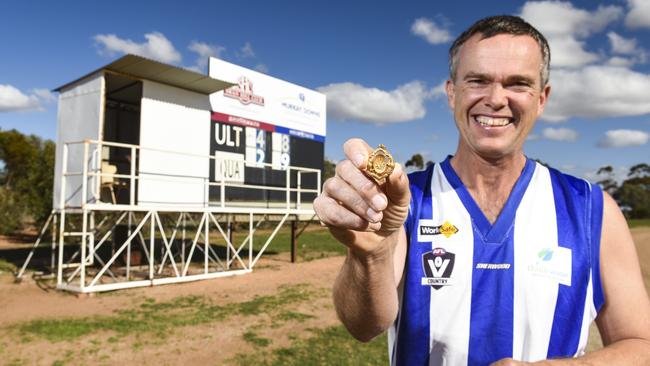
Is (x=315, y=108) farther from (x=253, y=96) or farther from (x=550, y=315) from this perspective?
(x=550, y=315)

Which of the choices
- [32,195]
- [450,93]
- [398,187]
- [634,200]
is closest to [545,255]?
[450,93]

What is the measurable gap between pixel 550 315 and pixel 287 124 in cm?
1646

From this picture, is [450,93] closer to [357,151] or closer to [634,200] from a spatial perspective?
[357,151]

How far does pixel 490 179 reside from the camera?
2.15 metres

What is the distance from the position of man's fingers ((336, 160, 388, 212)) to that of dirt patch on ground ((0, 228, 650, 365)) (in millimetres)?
5950

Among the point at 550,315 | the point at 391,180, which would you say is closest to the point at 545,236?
the point at 550,315

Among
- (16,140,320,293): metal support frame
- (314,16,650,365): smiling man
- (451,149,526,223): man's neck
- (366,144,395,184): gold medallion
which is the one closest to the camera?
(366,144,395,184): gold medallion

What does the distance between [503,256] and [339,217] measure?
37.5 inches

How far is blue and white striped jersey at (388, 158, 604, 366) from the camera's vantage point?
6.27 ft

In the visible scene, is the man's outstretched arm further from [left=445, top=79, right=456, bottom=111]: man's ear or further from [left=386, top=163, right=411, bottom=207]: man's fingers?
[left=445, top=79, right=456, bottom=111]: man's ear

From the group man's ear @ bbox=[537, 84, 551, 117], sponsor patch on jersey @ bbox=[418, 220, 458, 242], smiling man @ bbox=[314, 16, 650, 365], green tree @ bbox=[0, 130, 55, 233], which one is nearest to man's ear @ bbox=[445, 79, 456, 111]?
smiling man @ bbox=[314, 16, 650, 365]

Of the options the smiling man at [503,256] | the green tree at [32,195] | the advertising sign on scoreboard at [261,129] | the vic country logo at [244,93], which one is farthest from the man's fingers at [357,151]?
the green tree at [32,195]

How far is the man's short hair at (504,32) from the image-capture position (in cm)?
201

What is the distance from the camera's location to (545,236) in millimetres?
2041
